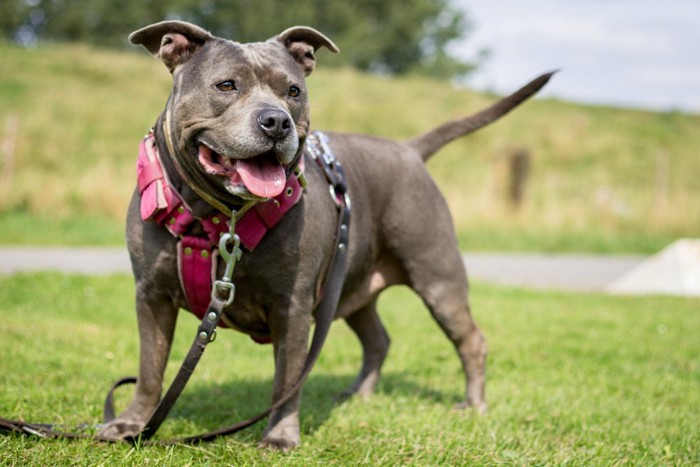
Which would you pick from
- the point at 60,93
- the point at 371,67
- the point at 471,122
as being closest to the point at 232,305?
the point at 471,122

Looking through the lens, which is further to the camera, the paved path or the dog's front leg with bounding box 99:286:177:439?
the paved path

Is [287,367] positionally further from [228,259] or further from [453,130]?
[453,130]

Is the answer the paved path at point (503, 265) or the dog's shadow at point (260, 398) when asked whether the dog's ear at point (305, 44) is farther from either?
the paved path at point (503, 265)

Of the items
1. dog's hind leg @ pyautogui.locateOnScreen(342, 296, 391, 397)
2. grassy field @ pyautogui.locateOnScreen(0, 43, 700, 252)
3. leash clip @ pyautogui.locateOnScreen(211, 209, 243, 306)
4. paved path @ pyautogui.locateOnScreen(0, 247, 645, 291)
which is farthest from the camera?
grassy field @ pyautogui.locateOnScreen(0, 43, 700, 252)

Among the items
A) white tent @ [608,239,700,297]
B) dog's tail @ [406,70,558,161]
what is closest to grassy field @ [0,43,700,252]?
white tent @ [608,239,700,297]

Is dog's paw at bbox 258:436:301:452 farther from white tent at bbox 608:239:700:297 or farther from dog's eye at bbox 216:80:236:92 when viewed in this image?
white tent at bbox 608:239:700:297

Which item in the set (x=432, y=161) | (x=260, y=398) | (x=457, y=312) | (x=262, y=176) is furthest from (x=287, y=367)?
(x=432, y=161)

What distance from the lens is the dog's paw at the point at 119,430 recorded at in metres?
3.58

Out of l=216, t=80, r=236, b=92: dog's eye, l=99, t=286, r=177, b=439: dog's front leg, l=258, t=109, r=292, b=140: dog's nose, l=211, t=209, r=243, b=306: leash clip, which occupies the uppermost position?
l=216, t=80, r=236, b=92: dog's eye

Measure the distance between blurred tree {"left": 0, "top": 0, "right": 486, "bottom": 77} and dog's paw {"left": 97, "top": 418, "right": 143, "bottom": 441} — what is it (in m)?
42.4

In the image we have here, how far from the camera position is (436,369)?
5906 millimetres

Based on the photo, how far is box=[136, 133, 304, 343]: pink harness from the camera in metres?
3.40

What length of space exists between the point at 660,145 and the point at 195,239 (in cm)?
2641

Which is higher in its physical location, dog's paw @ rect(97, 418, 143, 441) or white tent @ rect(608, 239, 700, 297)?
dog's paw @ rect(97, 418, 143, 441)
